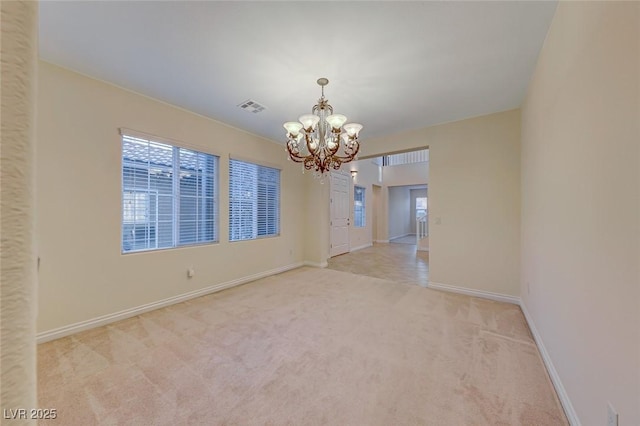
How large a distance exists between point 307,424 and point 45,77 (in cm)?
359

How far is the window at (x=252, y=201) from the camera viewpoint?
4098 mm

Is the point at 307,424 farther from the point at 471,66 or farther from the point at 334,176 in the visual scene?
the point at 334,176

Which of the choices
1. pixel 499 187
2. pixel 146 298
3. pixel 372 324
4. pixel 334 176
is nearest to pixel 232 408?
pixel 372 324

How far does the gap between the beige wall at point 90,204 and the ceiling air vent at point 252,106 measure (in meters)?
0.78

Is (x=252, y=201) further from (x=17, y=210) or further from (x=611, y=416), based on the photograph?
(x=611, y=416)

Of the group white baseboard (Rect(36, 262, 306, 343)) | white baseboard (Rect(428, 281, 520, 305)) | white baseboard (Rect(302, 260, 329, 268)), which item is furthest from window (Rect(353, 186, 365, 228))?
white baseboard (Rect(36, 262, 306, 343))

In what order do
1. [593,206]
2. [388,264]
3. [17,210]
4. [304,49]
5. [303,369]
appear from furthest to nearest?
[388,264]
[304,49]
[303,369]
[593,206]
[17,210]

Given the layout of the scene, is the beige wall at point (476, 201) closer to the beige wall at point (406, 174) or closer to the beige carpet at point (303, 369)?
the beige carpet at point (303, 369)

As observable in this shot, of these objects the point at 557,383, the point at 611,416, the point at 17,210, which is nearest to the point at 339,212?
the point at 557,383

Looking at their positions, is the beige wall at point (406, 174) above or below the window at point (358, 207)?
above

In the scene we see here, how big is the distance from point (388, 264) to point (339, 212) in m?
1.90

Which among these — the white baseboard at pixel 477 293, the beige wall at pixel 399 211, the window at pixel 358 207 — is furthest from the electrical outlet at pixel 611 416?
the beige wall at pixel 399 211

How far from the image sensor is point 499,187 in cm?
337

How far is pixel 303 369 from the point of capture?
1923 mm
